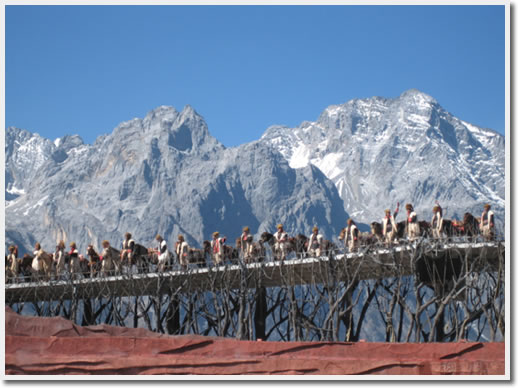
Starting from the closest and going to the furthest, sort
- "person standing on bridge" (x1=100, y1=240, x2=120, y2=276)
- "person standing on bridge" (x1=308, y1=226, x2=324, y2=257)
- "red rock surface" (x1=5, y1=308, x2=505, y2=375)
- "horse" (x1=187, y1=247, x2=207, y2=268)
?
"red rock surface" (x1=5, y1=308, x2=505, y2=375) → "person standing on bridge" (x1=308, y1=226, x2=324, y2=257) → "horse" (x1=187, y1=247, x2=207, y2=268) → "person standing on bridge" (x1=100, y1=240, x2=120, y2=276)

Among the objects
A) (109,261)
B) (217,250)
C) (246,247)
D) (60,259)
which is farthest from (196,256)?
(60,259)

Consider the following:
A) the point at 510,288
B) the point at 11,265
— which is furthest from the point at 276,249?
the point at 510,288

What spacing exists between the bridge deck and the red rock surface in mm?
11296

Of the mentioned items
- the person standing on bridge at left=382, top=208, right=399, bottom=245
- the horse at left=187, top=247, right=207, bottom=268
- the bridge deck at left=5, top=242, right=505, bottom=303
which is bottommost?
the bridge deck at left=5, top=242, right=505, bottom=303

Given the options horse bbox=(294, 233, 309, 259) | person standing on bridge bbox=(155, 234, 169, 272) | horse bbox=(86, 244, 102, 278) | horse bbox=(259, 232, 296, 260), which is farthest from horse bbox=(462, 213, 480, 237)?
horse bbox=(86, 244, 102, 278)

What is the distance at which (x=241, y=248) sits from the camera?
39938 mm

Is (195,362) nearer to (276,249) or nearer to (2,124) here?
(2,124)

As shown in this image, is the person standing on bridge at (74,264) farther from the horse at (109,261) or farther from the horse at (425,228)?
the horse at (425,228)

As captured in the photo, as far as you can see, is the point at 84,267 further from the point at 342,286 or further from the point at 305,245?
the point at 342,286

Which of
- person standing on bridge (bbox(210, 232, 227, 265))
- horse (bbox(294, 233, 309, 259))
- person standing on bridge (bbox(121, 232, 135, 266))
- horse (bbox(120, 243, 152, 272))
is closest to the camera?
horse (bbox(294, 233, 309, 259))

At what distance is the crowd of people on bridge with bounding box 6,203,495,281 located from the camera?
34781 mm

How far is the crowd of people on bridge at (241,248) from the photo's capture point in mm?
34781

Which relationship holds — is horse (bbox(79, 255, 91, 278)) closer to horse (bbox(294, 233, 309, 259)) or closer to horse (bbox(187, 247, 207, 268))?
horse (bbox(187, 247, 207, 268))

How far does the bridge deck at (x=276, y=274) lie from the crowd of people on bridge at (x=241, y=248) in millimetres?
376
